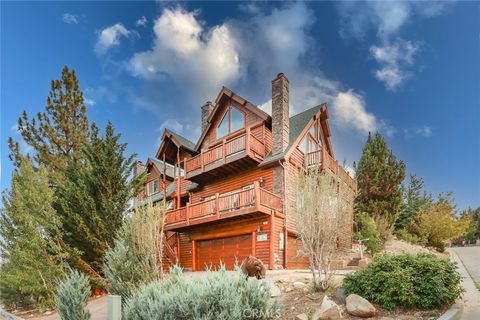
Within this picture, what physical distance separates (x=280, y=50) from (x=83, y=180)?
33.5 ft

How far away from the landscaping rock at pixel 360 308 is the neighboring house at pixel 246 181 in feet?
27.2

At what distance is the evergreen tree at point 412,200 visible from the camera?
28016mm

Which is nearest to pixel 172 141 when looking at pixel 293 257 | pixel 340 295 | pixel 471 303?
pixel 293 257

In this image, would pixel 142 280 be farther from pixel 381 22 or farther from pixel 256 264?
pixel 381 22

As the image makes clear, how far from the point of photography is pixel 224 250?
18.1 metres

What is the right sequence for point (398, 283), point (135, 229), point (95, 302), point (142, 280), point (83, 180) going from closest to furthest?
point (398, 283) → point (142, 280) → point (135, 229) → point (95, 302) → point (83, 180)

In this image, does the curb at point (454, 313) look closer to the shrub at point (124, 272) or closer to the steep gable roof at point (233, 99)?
the shrub at point (124, 272)

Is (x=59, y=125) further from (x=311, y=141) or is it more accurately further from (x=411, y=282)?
(x=411, y=282)

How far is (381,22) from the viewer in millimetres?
13977

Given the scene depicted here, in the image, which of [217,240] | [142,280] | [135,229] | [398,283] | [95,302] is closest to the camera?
[398,283]

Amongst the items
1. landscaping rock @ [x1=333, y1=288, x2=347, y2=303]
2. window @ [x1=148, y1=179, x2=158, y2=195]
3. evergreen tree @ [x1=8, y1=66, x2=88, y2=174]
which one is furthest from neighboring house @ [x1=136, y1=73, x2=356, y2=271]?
evergreen tree @ [x1=8, y1=66, x2=88, y2=174]

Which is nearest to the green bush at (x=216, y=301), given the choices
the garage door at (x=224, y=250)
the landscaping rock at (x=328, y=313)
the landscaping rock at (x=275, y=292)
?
the landscaping rock at (x=328, y=313)

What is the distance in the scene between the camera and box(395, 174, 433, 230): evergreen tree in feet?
91.9

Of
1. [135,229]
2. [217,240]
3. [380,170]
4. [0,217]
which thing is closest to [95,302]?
[135,229]
